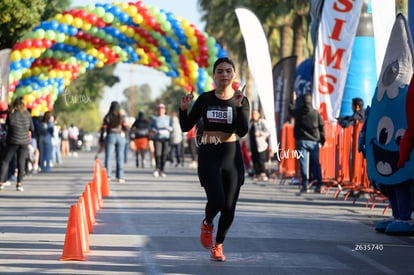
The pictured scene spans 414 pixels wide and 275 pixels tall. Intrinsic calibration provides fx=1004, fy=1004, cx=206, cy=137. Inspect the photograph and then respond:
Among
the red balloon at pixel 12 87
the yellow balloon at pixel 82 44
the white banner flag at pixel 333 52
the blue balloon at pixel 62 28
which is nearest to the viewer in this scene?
the white banner flag at pixel 333 52

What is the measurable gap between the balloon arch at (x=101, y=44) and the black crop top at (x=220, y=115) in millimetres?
15675

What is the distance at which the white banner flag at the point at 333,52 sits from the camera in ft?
64.0

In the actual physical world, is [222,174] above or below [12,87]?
below

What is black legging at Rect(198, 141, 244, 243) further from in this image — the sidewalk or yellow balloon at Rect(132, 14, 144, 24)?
yellow balloon at Rect(132, 14, 144, 24)

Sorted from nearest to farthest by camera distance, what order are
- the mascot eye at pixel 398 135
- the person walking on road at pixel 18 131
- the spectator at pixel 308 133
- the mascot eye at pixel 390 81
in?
1. the mascot eye at pixel 398 135
2. the mascot eye at pixel 390 81
3. the person walking on road at pixel 18 131
4. the spectator at pixel 308 133

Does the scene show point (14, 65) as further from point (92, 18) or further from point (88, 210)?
point (88, 210)

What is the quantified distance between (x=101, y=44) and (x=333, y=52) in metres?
8.37

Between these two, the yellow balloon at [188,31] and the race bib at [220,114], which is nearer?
the race bib at [220,114]

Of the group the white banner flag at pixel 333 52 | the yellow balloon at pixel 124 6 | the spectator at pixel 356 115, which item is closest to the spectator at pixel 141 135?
the yellow balloon at pixel 124 6

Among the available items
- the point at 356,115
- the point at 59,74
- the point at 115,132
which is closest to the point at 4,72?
the point at 59,74

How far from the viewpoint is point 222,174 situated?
9055mm

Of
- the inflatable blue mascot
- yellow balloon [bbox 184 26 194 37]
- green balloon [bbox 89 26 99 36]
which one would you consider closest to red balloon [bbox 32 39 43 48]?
green balloon [bbox 89 26 99 36]

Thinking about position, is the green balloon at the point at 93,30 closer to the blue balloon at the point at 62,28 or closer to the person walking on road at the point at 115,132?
the blue balloon at the point at 62,28

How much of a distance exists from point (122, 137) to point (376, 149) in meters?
10.2
